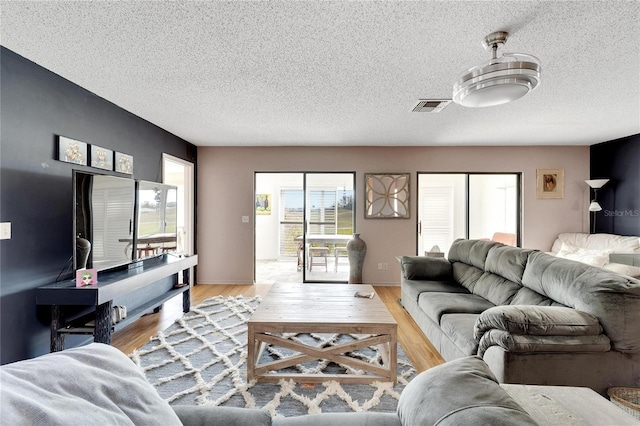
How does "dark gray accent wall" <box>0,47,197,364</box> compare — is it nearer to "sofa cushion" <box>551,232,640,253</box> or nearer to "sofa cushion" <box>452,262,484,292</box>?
"sofa cushion" <box>452,262,484,292</box>

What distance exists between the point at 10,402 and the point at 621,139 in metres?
6.78

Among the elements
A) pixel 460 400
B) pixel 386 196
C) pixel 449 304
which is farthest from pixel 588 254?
pixel 460 400

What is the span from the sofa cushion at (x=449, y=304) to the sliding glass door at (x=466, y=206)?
2.40 metres

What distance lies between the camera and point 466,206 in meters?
5.37

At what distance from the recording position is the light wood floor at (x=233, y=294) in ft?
9.03

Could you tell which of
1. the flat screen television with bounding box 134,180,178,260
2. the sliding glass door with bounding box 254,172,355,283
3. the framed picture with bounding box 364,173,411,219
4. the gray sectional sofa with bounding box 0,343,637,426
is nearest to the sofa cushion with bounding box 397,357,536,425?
the gray sectional sofa with bounding box 0,343,637,426

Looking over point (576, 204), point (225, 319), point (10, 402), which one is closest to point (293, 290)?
point (225, 319)

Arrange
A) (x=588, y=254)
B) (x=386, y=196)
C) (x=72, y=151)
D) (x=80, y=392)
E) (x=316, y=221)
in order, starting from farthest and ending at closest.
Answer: (x=316, y=221) < (x=386, y=196) < (x=588, y=254) < (x=72, y=151) < (x=80, y=392)

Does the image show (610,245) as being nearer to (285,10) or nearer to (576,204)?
(576,204)

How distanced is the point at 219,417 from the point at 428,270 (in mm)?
3282

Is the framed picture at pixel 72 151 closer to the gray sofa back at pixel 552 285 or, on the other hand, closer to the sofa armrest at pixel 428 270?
the sofa armrest at pixel 428 270

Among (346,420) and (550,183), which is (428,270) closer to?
(346,420)

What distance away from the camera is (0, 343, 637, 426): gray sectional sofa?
2.03 ft

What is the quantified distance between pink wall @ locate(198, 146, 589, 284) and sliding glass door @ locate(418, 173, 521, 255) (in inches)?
6.3
